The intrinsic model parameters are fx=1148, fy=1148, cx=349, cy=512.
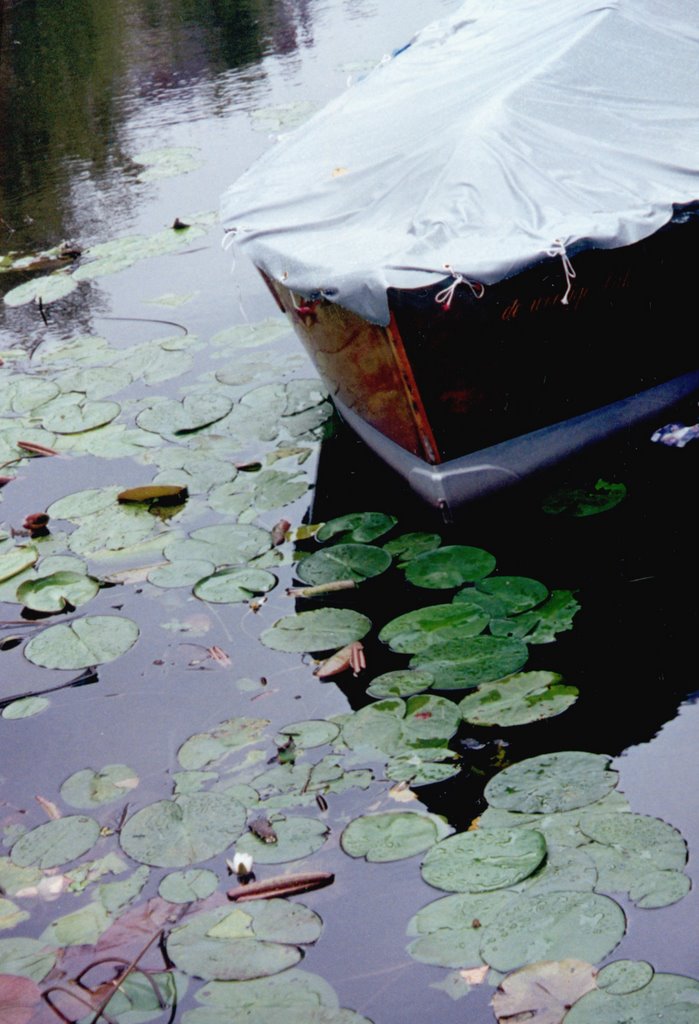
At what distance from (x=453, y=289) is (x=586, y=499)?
98 cm

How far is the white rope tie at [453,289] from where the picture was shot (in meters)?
3.38

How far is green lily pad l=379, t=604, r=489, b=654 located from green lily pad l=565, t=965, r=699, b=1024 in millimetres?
1258

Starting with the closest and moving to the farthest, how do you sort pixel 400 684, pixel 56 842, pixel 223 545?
pixel 56 842 → pixel 400 684 → pixel 223 545

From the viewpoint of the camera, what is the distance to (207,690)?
11.1 feet

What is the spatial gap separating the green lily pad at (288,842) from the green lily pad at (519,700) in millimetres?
524

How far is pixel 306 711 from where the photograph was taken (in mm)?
3207

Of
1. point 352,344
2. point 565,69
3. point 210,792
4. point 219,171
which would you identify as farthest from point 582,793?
point 219,171

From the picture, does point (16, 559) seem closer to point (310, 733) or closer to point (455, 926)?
point (310, 733)

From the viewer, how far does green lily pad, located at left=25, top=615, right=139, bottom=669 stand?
353cm

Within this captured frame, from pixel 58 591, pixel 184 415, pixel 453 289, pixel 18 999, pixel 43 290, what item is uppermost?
pixel 453 289

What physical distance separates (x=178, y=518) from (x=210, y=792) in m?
1.50

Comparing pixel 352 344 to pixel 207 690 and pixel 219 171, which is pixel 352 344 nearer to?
pixel 207 690

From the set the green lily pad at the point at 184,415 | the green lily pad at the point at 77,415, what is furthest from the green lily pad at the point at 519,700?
the green lily pad at the point at 77,415

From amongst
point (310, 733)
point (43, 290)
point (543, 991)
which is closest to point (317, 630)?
point (310, 733)
